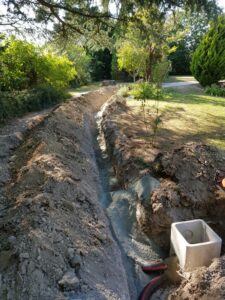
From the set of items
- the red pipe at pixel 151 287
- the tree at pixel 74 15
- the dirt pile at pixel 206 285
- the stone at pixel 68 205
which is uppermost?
the tree at pixel 74 15

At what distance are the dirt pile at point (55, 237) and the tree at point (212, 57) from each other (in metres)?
13.3

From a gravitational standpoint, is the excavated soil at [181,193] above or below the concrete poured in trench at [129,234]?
above

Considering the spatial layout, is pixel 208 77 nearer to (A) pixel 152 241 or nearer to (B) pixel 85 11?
(B) pixel 85 11

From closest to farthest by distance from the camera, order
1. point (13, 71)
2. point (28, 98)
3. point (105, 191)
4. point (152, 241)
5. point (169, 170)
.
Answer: point (152, 241) < point (169, 170) < point (105, 191) < point (28, 98) < point (13, 71)

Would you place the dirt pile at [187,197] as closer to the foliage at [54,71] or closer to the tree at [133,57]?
the foliage at [54,71]

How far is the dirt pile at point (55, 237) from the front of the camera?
3.18 metres

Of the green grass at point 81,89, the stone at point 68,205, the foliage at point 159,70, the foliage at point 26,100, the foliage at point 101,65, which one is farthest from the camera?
the foliage at point 101,65

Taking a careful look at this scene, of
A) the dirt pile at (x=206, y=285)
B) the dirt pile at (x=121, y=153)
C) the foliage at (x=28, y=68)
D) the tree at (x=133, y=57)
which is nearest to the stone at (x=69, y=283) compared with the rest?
the dirt pile at (x=206, y=285)

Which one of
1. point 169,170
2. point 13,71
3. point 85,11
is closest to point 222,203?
point 169,170

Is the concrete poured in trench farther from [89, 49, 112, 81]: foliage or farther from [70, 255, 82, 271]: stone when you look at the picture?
[89, 49, 112, 81]: foliage

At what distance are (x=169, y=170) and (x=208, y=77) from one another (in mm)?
14199

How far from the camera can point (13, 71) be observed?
40.3 feet

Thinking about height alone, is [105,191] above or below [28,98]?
below

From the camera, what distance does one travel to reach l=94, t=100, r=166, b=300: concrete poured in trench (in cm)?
426
